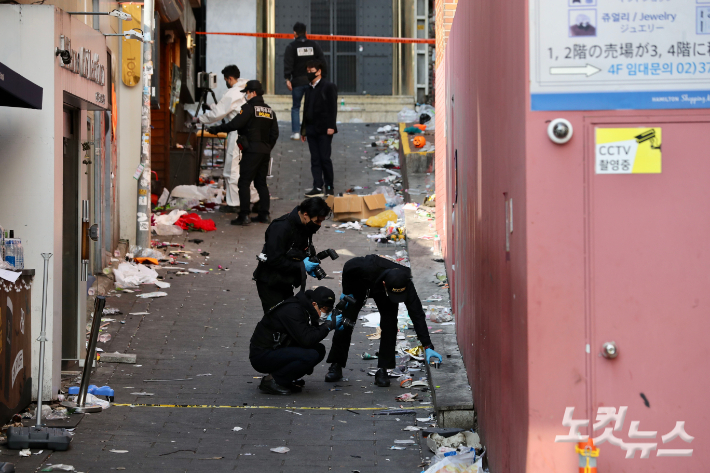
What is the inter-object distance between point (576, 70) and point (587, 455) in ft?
5.75

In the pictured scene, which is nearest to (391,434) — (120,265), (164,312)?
(164,312)

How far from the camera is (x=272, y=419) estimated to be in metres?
6.61

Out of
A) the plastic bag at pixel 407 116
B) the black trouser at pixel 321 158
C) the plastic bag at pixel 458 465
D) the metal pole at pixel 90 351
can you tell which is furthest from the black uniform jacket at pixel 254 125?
the plastic bag at pixel 458 465

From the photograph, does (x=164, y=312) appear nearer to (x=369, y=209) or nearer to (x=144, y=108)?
(x=144, y=108)

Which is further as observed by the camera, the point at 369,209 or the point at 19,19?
the point at 369,209

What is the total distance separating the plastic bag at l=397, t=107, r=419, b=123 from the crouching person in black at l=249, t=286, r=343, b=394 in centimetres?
1334

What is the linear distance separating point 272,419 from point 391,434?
0.98 meters

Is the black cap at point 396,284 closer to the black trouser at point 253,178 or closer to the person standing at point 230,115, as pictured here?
the black trouser at point 253,178

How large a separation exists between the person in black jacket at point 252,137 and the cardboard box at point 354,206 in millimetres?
1161

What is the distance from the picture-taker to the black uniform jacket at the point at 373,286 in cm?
723

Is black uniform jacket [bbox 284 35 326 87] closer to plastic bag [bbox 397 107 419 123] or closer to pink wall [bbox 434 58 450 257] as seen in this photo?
plastic bag [bbox 397 107 419 123]

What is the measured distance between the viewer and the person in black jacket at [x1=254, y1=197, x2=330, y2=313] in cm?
754

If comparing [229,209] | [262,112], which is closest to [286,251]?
[262,112]

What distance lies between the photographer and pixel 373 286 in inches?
297
